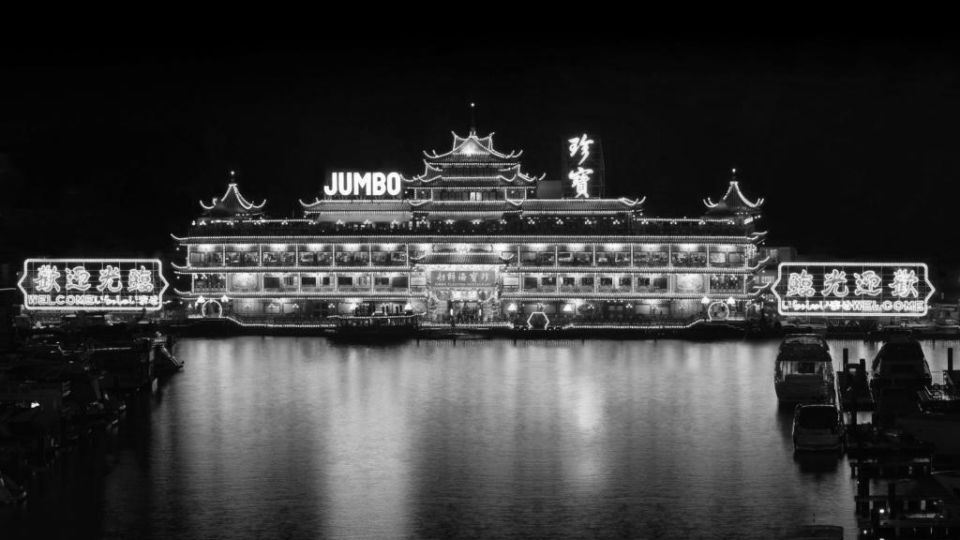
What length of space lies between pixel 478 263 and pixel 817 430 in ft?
157

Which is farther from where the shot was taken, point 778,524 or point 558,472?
point 558,472

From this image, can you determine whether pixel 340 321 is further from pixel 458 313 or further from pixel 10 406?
pixel 10 406

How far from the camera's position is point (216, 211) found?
3711 inches

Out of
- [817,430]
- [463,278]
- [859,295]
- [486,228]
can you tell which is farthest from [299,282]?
[817,430]

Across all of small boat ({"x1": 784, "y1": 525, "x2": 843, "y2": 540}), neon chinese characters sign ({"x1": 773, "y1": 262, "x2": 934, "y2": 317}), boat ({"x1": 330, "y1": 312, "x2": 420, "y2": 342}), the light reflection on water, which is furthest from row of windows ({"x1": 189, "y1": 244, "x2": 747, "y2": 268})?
small boat ({"x1": 784, "y1": 525, "x2": 843, "y2": 540})

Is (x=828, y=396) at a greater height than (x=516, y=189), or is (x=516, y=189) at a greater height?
(x=516, y=189)

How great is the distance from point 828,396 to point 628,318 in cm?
3694

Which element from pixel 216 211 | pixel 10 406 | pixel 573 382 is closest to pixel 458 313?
pixel 216 211

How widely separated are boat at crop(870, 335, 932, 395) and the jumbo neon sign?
48.0 m

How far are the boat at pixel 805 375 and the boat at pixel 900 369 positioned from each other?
2.08 m

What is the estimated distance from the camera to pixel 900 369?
49594 mm

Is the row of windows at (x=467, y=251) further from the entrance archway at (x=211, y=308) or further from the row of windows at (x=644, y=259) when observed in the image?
the entrance archway at (x=211, y=308)

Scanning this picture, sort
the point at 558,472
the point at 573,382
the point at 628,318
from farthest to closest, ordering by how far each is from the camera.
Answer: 1. the point at 628,318
2. the point at 573,382
3. the point at 558,472

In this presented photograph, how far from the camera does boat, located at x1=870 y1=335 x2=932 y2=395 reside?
48.5m
